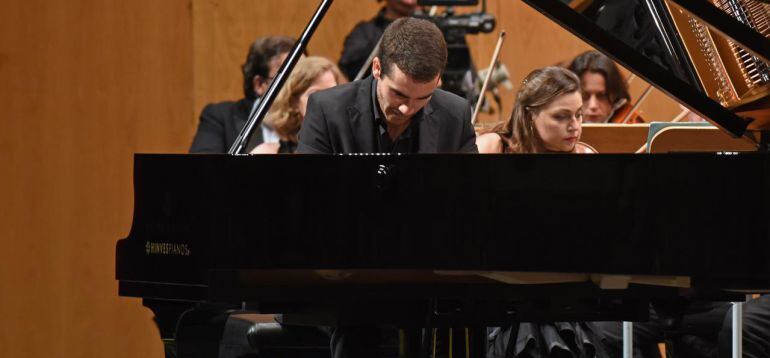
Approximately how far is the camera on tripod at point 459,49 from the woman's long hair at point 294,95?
2.38 feet

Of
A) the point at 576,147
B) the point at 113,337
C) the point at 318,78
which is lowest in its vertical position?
the point at 113,337

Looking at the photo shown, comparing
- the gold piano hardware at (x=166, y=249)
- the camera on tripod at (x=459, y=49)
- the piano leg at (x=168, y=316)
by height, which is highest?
the camera on tripod at (x=459, y=49)

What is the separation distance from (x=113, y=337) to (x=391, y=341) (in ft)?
5.17

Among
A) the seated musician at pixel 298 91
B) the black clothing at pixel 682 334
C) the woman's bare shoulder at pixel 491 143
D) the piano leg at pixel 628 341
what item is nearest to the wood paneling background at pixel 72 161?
the seated musician at pixel 298 91

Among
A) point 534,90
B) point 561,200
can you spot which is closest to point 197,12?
point 534,90

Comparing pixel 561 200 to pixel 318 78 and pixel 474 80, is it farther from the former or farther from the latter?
pixel 474 80

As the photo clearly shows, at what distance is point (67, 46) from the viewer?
3.76 metres

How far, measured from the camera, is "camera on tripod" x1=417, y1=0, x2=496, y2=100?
4.30 metres

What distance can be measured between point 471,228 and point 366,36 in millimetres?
2774

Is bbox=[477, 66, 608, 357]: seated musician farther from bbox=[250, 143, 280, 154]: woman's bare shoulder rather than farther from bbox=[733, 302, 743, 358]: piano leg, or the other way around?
bbox=[250, 143, 280, 154]: woman's bare shoulder

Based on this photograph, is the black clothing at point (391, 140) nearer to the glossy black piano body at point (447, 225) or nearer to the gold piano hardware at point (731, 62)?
the gold piano hardware at point (731, 62)

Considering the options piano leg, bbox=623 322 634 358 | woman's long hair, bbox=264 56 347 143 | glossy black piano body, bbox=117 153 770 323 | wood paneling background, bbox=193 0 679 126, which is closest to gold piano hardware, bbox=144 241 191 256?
glossy black piano body, bbox=117 153 770 323

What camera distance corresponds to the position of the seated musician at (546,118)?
10.2 ft

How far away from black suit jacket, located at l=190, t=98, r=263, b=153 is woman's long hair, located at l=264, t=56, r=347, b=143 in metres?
0.34
